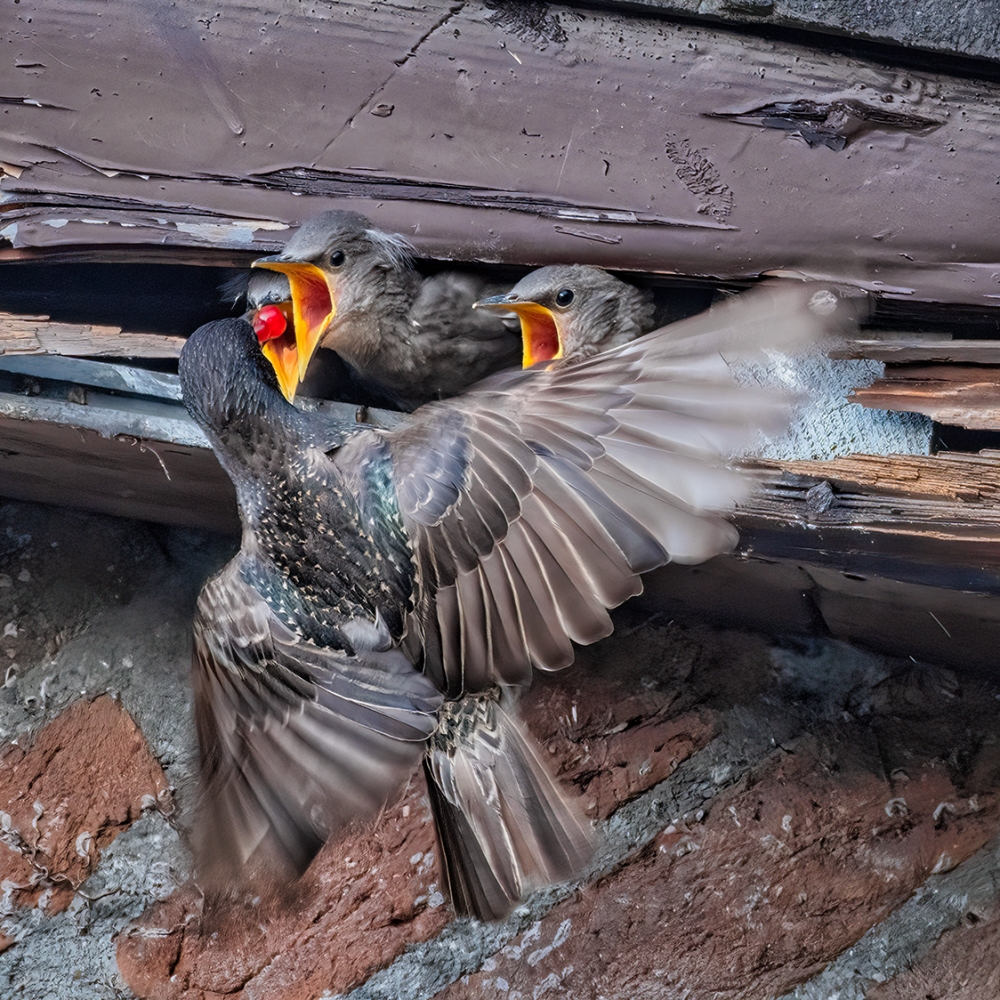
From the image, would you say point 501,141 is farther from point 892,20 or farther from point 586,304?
point 892,20

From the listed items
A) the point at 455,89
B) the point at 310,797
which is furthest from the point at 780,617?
the point at 455,89

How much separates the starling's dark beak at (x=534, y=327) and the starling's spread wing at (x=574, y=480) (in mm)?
145

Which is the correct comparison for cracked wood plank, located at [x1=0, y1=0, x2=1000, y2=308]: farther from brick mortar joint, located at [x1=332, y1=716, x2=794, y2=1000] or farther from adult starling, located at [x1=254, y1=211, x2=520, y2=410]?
brick mortar joint, located at [x1=332, y1=716, x2=794, y2=1000]

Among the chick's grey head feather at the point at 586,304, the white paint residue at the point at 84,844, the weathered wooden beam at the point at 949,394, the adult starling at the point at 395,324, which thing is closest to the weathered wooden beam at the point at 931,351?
the weathered wooden beam at the point at 949,394

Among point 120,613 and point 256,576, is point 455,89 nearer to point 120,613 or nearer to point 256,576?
point 256,576

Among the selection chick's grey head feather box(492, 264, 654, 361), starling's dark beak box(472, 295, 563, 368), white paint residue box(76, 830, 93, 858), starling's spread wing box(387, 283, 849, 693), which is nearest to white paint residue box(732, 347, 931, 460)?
starling's spread wing box(387, 283, 849, 693)

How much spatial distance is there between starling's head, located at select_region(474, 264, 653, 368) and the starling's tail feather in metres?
0.46

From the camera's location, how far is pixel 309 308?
4.98 ft

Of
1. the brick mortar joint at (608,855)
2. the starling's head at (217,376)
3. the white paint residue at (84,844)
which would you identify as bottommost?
the brick mortar joint at (608,855)

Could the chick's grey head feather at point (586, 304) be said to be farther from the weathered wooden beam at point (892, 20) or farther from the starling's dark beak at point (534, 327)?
the weathered wooden beam at point (892, 20)

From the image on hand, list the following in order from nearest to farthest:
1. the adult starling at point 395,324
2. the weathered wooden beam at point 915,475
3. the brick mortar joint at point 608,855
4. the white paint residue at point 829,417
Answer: the weathered wooden beam at point 915,475 < the white paint residue at point 829,417 < the brick mortar joint at point 608,855 < the adult starling at point 395,324

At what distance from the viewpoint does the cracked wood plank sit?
1.11 metres

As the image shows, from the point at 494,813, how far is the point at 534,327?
61cm

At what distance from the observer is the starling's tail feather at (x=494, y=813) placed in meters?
1.28
